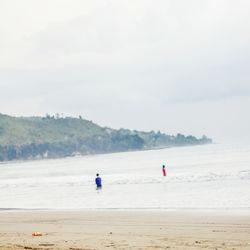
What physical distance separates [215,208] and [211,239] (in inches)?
351

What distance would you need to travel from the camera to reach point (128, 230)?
609 inches

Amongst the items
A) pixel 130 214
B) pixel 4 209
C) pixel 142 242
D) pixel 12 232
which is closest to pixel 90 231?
pixel 12 232

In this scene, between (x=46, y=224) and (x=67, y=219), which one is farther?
(x=67, y=219)

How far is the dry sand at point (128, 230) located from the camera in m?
12.2

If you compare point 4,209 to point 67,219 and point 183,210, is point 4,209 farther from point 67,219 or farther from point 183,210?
point 183,210

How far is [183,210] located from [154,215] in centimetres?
194

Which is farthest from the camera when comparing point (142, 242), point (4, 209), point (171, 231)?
point (4, 209)

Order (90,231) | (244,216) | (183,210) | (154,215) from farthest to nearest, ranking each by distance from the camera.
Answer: (183,210) → (154,215) → (244,216) → (90,231)

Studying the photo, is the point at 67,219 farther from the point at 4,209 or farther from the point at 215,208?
the point at 4,209

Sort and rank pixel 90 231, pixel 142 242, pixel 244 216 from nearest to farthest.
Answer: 1. pixel 142 242
2. pixel 90 231
3. pixel 244 216

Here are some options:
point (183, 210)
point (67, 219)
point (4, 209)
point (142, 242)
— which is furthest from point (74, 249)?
point (4, 209)

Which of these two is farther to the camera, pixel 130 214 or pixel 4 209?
pixel 4 209

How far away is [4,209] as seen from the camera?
2658 cm

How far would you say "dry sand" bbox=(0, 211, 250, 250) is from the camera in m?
12.2
